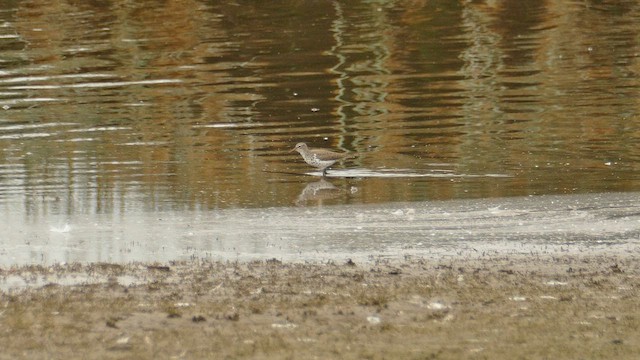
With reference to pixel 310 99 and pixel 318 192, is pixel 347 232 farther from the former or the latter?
pixel 310 99

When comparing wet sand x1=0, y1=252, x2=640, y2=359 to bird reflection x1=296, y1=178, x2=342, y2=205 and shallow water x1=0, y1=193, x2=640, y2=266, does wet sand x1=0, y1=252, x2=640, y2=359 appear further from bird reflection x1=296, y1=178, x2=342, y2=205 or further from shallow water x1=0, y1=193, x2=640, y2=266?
bird reflection x1=296, y1=178, x2=342, y2=205

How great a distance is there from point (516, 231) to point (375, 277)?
2510 millimetres

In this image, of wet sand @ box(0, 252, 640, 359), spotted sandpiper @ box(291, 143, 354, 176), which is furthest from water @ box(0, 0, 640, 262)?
wet sand @ box(0, 252, 640, 359)

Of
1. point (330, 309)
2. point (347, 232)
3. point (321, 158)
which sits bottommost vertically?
point (321, 158)

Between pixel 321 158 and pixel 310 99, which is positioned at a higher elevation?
pixel 321 158

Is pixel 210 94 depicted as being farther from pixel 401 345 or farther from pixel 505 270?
pixel 401 345

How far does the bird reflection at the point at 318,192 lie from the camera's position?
14.1 meters

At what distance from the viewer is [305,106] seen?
2177cm

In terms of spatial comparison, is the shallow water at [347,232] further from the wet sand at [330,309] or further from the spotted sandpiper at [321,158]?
the spotted sandpiper at [321,158]

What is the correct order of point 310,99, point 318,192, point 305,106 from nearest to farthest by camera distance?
point 318,192 → point 305,106 → point 310,99

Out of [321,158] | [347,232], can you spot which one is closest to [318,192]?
[321,158]

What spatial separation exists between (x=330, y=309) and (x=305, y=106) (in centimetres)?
1314

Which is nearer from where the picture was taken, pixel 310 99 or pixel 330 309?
pixel 330 309

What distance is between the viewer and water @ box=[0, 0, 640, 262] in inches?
575
